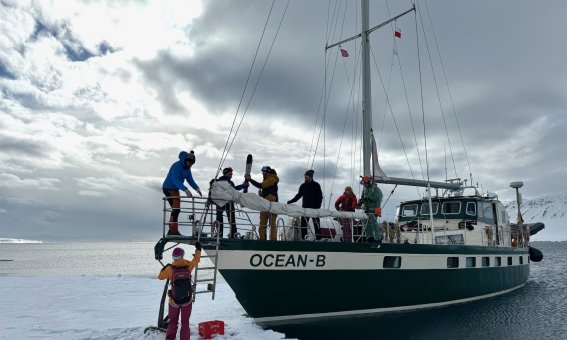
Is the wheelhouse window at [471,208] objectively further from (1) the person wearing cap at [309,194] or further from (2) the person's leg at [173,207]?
(2) the person's leg at [173,207]

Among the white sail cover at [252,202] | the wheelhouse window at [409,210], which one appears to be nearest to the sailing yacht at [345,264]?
the white sail cover at [252,202]

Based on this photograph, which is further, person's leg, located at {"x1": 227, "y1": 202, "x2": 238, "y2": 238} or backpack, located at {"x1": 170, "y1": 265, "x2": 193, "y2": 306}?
person's leg, located at {"x1": 227, "y1": 202, "x2": 238, "y2": 238}

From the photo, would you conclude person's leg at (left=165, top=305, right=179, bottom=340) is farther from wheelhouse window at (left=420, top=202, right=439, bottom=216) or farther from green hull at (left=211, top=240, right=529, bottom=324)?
wheelhouse window at (left=420, top=202, right=439, bottom=216)

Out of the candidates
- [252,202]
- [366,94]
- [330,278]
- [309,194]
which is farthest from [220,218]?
[366,94]

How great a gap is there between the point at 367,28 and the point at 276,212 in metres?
10.6

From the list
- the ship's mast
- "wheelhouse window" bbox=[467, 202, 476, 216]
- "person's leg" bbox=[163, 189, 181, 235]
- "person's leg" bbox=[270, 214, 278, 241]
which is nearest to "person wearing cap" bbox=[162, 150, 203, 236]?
"person's leg" bbox=[163, 189, 181, 235]

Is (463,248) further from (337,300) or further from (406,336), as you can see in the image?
(337,300)

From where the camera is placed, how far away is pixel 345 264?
1147 cm

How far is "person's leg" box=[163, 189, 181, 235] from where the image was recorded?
9.84m

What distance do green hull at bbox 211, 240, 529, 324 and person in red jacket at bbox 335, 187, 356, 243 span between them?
2.68 feet

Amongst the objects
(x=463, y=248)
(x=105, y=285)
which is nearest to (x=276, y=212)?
(x=463, y=248)

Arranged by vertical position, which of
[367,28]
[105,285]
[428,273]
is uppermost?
[367,28]

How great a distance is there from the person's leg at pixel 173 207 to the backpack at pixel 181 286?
1.66 m

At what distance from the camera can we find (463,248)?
1470 cm
